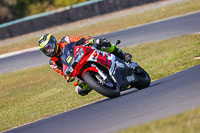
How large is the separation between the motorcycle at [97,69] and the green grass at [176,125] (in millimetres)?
3073

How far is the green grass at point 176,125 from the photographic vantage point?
518 centimetres

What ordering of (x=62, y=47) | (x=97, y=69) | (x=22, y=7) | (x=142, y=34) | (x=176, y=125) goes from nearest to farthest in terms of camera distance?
(x=176, y=125) < (x=97, y=69) < (x=62, y=47) < (x=142, y=34) < (x=22, y=7)

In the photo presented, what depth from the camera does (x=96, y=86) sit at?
8922mm

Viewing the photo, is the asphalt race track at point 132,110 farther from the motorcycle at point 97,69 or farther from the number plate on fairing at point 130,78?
the number plate on fairing at point 130,78

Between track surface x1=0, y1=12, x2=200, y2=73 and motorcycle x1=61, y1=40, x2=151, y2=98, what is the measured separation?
11754 millimetres

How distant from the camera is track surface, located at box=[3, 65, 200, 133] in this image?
22.2 feet

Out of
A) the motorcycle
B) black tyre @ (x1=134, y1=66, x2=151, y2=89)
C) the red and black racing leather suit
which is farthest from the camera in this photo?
black tyre @ (x1=134, y1=66, x2=151, y2=89)

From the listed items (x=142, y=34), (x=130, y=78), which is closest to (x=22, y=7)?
(x=142, y=34)

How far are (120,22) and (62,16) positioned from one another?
5733mm

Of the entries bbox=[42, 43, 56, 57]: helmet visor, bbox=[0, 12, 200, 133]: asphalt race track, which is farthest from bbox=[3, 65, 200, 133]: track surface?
bbox=[42, 43, 56, 57]: helmet visor

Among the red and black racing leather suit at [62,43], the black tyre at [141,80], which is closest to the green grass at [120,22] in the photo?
the black tyre at [141,80]

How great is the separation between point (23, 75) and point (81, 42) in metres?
11.6

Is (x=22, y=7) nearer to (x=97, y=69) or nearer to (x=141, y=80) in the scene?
(x=141, y=80)

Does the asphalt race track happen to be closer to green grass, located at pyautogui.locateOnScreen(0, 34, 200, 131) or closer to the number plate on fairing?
the number plate on fairing
